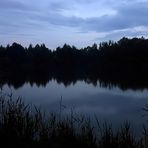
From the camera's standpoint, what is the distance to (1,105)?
766cm

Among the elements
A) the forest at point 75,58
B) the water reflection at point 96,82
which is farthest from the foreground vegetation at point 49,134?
the forest at point 75,58

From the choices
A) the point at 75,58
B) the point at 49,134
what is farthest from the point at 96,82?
the point at 75,58

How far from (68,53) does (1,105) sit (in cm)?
8681

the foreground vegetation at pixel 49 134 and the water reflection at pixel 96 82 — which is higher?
the foreground vegetation at pixel 49 134

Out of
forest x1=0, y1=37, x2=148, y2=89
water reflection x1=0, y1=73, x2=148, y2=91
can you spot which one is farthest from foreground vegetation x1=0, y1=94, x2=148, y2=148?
forest x1=0, y1=37, x2=148, y2=89

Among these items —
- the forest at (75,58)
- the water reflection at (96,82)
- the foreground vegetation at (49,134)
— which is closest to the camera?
the foreground vegetation at (49,134)

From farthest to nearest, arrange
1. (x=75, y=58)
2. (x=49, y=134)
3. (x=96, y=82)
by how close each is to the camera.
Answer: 1. (x=75, y=58)
2. (x=96, y=82)
3. (x=49, y=134)

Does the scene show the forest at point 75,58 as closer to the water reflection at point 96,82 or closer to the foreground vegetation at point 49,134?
the water reflection at point 96,82

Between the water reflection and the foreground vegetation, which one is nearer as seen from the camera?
the foreground vegetation

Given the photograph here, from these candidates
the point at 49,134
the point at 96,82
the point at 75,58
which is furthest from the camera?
the point at 75,58

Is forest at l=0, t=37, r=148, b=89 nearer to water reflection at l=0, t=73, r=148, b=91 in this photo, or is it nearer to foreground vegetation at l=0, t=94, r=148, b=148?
water reflection at l=0, t=73, r=148, b=91

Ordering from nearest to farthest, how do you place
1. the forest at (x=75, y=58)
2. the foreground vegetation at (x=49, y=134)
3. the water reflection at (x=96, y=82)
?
the foreground vegetation at (x=49, y=134), the water reflection at (x=96, y=82), the forest at (x=75, y=58)

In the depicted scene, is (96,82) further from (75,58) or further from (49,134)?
(75,58)

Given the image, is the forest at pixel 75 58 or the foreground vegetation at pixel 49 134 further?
the forest at pixel 75 58
